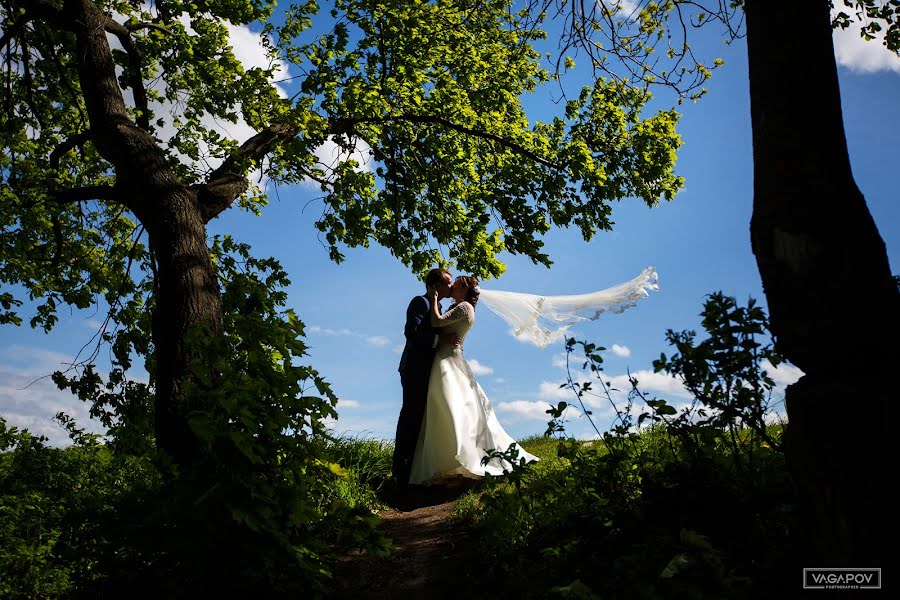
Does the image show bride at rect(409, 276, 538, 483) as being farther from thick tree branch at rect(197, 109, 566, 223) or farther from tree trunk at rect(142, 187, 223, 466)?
tree trunk at rect(142, 187, 223, 466)

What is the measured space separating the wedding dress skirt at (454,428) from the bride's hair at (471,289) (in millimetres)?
830

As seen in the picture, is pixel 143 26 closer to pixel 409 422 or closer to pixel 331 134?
pixel 331 134

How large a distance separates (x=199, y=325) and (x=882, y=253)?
4249 millimetres

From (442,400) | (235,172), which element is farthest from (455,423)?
(235,172)

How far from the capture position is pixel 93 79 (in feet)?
27.0

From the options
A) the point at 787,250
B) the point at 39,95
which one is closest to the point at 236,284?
the point at 39,95

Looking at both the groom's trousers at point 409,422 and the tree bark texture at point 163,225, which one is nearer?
the tree bark texture at point 163,225

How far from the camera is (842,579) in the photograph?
9.15 ft

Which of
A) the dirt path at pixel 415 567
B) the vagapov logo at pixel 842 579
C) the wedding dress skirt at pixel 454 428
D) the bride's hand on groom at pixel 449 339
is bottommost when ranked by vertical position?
the dirt path at pixel 415 567

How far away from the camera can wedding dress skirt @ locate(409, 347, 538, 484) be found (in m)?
9.12

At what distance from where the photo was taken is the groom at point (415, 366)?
9609 mm

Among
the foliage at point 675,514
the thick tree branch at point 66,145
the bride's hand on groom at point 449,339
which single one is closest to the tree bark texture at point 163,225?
the thick tree branch at point 66,145

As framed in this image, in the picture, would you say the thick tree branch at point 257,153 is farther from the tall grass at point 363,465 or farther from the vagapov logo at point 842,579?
the vagapov logo at point 842,579

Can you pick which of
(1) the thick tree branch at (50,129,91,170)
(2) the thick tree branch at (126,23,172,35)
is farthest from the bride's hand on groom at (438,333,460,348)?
(2) the thick tree branch at (126,23,172,35)
